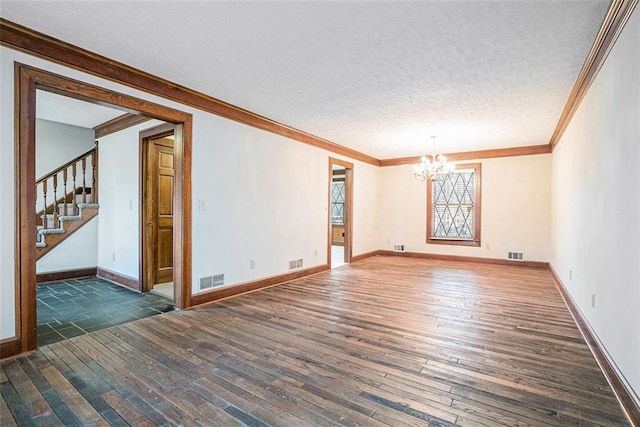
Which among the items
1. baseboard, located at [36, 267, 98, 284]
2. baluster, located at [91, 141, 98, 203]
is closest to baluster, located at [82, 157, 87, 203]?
baluster, located at [91, 141, 98, 203]

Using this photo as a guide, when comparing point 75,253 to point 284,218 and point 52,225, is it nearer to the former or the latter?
point 52,225

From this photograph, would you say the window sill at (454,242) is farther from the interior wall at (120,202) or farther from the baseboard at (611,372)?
the interior wall at (120,202)

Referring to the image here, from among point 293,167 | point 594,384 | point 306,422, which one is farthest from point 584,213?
point 293,167

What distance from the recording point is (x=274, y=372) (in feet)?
7.22

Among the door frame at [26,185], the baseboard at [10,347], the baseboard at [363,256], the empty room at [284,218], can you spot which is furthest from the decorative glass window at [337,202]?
the baseboard at [10,347]

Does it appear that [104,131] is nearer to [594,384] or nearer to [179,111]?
[179,111]

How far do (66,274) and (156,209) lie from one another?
1937mm

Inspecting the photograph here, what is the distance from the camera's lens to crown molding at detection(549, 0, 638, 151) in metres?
1.96

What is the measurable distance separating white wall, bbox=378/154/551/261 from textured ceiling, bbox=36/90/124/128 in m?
6.22

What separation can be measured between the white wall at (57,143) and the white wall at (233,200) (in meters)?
0.96

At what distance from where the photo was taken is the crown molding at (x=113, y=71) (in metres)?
2.37

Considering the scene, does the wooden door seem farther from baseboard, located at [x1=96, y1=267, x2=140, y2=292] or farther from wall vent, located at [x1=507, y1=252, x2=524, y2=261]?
wall vent, located at [x1=507, y1=252, x2=524, y2=261]

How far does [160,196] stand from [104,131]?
64.8 inches

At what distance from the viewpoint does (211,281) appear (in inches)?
152
